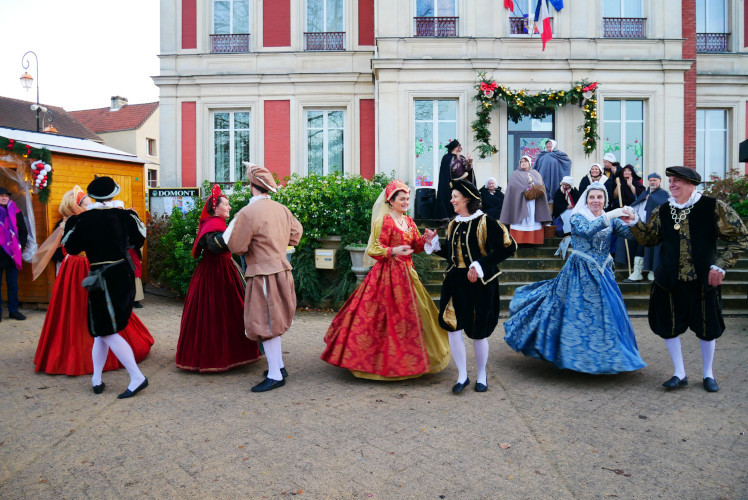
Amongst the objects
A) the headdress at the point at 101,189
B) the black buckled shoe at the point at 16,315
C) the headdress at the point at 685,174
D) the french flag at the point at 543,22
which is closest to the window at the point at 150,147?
the french flag at the point at 543,22

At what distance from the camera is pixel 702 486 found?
9.98ft

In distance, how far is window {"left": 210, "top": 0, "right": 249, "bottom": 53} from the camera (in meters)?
15.0

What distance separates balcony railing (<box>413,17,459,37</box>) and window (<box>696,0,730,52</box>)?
7248 millimetres

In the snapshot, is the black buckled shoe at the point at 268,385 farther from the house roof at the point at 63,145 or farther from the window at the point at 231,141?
the window at the point at 231,141

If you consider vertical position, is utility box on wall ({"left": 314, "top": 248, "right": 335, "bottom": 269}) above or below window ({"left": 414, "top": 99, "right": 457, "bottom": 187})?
below

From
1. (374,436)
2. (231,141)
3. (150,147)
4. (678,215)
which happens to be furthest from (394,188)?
(150,147)

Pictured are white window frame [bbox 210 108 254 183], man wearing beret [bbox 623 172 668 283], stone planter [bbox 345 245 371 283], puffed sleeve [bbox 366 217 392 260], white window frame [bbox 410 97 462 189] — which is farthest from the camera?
white window frame [bbox 210 108 254 183]

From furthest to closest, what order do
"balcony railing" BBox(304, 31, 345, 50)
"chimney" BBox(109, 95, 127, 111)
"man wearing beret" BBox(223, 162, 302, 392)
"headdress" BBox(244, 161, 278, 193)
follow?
"chimney" BBox(109, 95, 127, 111), "balcony railing" BBox(304, 31, 345, 50), "headdress" BBox(244, 161, 278, 193), "man wearing beret" BBox(223, 162, 302, 392)

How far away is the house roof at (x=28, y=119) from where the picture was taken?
96.9 ft

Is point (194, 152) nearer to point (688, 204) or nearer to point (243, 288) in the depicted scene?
point (243, 288)

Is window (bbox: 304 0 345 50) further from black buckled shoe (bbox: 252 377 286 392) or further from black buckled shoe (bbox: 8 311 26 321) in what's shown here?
black buckled shoe (bbox: 252 377 286 392)

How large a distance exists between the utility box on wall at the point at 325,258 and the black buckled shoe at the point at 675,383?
5.27m

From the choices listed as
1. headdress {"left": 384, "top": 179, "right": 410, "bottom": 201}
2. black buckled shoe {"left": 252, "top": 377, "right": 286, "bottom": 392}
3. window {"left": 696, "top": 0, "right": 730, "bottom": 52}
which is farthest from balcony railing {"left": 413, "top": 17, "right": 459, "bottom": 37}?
black buckled shoe {"left": 252, "top": 377, "right": 286, "bottom": 392}

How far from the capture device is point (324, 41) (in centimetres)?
1491
